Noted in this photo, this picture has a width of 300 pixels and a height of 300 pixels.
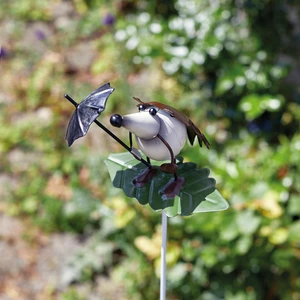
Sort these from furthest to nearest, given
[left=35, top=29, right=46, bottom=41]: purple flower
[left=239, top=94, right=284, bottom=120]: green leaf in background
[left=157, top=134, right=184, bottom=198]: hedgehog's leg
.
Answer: [left=35, top=29, right=46, bottom=41]: purple flower
[left=239, top=94, right=284, bottom=120]: green leaf in background
[left=157, top=134, right=184, bottom=198]: hedgehog's leg

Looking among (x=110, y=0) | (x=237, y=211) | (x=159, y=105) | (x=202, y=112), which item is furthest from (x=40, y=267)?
(x=110, y=0)

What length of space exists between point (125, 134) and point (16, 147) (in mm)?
784

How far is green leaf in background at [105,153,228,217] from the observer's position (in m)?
0.94

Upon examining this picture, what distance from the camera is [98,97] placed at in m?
0.86

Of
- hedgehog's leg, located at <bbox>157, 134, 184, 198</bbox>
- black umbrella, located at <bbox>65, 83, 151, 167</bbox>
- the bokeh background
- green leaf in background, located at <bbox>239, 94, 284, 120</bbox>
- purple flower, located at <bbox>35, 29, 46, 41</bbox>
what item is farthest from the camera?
purple flower, located at <bbox>35, 29, 46, 41</bbox>

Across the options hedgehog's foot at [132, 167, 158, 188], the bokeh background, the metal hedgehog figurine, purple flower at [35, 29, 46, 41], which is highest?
the metal hedgehog figurine

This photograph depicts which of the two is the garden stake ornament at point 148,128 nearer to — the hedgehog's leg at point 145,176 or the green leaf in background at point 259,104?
the hedgehog's leg at point 145,176

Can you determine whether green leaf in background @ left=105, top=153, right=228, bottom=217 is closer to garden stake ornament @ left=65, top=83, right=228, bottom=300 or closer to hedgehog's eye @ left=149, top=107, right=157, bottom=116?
garden stake ornament @ left=65, top=83, right=228, bottom=300

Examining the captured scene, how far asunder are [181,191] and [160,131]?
146 millimetres

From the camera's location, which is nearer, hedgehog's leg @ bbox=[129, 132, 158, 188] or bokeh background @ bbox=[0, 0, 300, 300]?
hedgehog's leg @ bbox=[129, 132, 158, 188]

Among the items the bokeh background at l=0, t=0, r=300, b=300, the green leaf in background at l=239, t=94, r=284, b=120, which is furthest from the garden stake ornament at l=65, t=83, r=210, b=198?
the green leaf in background at l=239, t=94, r=284, b=120

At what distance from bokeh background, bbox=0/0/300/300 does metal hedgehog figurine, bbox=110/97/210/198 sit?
988mm

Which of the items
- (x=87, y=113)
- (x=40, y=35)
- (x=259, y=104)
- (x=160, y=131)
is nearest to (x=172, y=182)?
(x=160, y=131)

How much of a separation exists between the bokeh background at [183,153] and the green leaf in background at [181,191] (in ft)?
2.96
